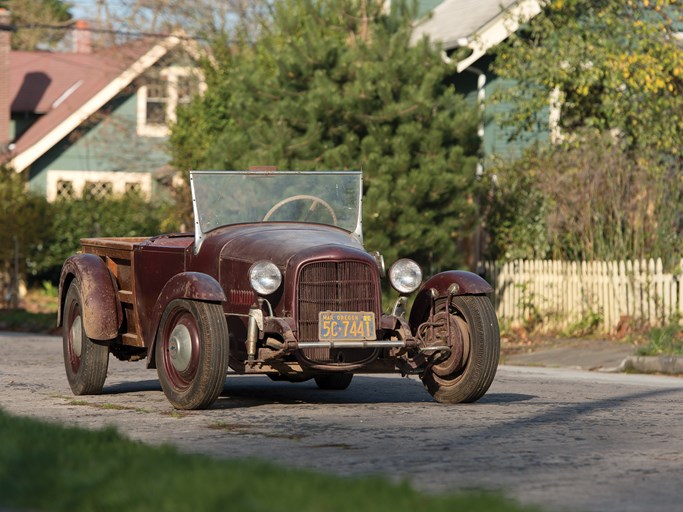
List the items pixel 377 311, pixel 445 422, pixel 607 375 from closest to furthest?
pixel 445 422, pixel 377 311, pixel 607 375

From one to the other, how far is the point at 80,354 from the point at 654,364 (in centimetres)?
750

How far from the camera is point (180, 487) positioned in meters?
5.67

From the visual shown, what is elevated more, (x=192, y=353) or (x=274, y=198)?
(x=274, y=198)

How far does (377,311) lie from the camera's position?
34.6 ft

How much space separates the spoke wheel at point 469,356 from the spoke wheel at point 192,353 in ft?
6.29

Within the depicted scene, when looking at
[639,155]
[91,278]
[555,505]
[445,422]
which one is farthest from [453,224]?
[555,505]

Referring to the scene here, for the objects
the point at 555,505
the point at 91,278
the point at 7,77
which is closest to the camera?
the point at 555,505

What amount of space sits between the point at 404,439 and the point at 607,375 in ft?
26.0

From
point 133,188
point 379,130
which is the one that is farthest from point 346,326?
point 133,188

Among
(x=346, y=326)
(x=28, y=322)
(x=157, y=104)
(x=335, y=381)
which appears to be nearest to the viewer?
(x=346, y=326)

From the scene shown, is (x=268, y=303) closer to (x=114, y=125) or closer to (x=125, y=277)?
(x=125, y=277)

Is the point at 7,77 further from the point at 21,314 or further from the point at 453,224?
the point at 453,224

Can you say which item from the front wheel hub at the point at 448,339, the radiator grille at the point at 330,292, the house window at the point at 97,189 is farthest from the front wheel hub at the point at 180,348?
the house window at the point at 97,189

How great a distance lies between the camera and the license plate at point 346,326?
10227mm
